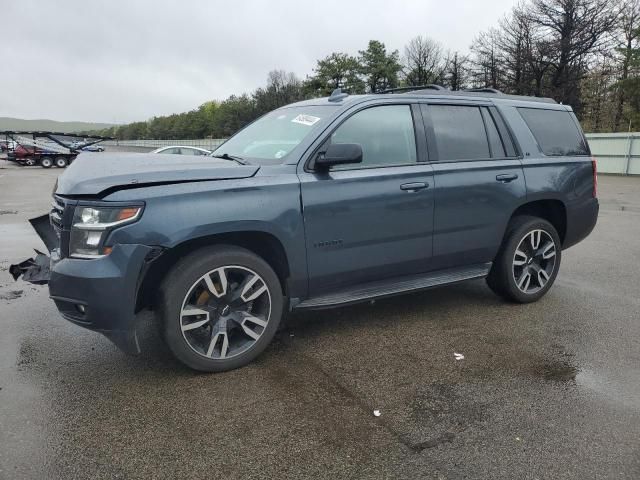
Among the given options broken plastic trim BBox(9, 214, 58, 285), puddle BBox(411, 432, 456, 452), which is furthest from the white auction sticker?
puddle BBox(411, 432, 456, 452)

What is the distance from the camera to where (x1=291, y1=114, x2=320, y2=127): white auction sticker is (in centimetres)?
398

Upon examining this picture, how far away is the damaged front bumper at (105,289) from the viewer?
3.05 metres

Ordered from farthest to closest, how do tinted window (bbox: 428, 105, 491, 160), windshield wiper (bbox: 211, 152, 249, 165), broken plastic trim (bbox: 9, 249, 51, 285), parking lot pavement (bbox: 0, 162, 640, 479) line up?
tinted window (bbox: 428, 105, 491, 160) < windshield wiper (bbox: 211, 152, 249, 165) < broken plastic trim (bbox: 9, 249, 51, 285) < parking lot pavement (bbox: 0, 162, 640, 479)

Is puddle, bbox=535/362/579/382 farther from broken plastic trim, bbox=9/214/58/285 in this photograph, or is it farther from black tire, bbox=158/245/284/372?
broken plastic trim, bbox=9/214/58/285

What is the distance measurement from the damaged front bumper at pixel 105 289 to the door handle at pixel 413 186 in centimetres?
197

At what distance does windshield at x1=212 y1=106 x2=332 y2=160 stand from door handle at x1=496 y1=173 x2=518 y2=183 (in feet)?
5.52

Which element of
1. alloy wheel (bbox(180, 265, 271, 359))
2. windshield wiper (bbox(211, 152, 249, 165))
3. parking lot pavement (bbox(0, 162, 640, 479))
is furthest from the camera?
windshield wiper (bbox(211, 152, 249, 165))

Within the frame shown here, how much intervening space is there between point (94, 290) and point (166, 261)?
1.66ft

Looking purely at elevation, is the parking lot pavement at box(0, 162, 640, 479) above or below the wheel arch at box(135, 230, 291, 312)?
below

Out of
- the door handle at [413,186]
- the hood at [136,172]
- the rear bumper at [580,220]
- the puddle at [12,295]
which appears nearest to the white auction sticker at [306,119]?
the hood at [136,172]

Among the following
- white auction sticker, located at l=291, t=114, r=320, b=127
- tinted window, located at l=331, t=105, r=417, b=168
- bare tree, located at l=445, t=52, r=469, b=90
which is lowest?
tinted window, located at l=331, t=105, r=417, b=168

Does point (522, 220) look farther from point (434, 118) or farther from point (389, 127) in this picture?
point (389, 127)

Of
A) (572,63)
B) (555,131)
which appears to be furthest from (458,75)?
(555,131)

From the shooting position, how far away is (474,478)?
2.42m
